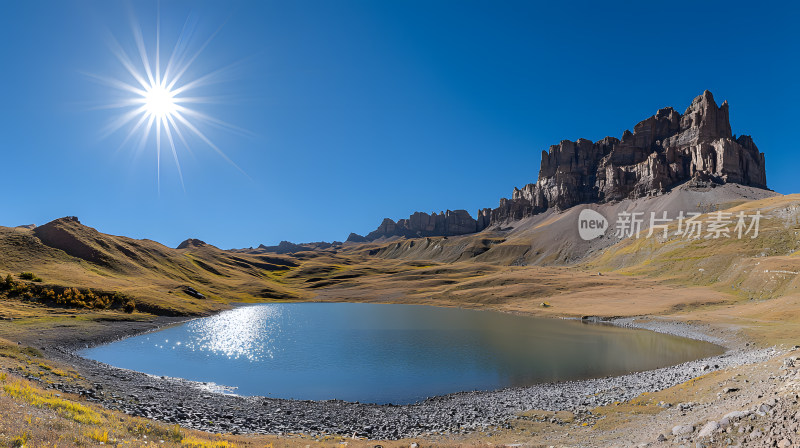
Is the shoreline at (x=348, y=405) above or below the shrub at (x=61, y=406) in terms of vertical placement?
below

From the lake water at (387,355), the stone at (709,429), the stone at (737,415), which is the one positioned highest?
the stone at (737,415)

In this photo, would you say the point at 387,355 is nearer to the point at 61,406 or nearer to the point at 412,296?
the point at 61,406

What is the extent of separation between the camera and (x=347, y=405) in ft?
107

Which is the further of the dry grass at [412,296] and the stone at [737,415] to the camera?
the dry grass at [412,296]

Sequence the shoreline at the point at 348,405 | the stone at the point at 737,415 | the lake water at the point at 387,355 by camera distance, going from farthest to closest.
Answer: the lake water at the point at 387,355 < the shoreline at the point at 348,405 < the stone at the point at 737,415

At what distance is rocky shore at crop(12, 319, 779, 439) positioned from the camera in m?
25.8

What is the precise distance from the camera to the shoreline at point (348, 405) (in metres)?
25.8

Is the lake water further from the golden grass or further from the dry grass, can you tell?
the golden grass

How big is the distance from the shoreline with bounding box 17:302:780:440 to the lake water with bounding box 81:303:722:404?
357cm

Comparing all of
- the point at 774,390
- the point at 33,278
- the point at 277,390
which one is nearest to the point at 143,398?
the point at 277,390

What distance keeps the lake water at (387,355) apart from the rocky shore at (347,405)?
3651 millimetres

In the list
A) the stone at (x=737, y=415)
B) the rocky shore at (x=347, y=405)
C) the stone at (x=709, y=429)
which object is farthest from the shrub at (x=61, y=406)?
the stone at (x=737, y=415)

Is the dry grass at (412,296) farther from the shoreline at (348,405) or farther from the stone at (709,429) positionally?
the stone at (709,429)

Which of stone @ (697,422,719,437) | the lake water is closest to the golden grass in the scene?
the lake water
